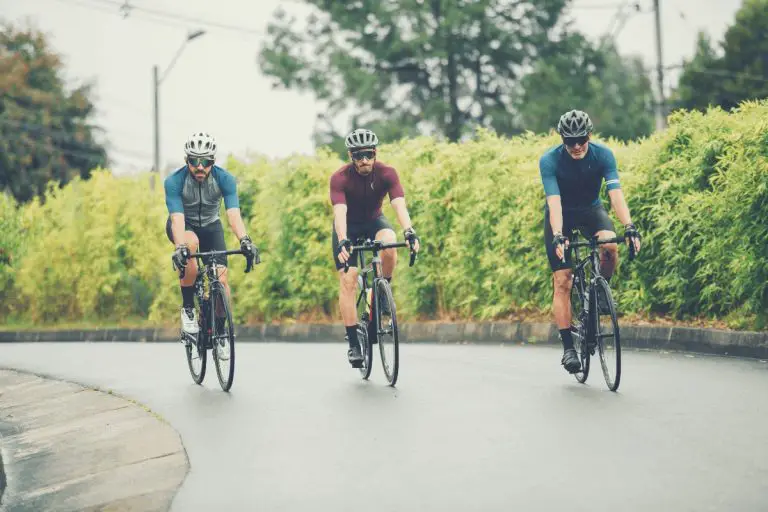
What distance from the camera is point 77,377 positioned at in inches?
473

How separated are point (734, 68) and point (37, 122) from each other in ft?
98.9

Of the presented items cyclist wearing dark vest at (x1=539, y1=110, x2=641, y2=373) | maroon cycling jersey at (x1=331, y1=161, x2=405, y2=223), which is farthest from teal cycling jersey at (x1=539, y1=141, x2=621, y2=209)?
maroon cycling jersey at (x1=331, y1=161, x2=405, y2=223)

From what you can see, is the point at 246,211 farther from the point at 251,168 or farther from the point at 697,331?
the point at 697,331

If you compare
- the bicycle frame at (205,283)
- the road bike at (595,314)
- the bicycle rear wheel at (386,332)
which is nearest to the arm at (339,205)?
the bicycle rear wheel at (386,332)

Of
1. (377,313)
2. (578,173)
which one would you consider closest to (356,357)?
(377,313)

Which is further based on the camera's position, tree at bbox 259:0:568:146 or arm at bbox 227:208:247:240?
tree at bbox 259:0:568:146

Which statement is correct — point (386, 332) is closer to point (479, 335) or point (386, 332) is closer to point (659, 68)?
point (479, 335)

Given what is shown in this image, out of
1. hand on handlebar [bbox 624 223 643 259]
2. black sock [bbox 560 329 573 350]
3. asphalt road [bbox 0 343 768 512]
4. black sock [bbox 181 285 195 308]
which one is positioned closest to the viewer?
asphalt road [bbox 0 343 768 512]

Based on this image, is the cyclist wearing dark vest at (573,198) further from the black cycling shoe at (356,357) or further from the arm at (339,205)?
the black cycling shoe at (356,357)

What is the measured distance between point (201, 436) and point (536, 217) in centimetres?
747

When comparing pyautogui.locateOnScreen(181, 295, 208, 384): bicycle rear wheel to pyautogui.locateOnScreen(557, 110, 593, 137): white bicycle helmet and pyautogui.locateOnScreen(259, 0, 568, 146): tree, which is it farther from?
pyautogui.locateOnScreen(259, 0, 568, 146): tree

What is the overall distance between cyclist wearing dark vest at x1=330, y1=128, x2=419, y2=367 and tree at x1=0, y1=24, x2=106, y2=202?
41.7 metres

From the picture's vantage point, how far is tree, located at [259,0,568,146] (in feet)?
124

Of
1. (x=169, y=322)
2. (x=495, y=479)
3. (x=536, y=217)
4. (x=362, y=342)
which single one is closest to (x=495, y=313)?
(x=536, y=217)
